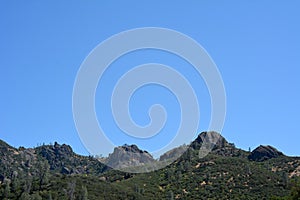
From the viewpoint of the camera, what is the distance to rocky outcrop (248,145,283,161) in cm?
17750

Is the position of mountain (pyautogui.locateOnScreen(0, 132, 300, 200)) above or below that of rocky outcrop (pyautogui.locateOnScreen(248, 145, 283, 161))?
below

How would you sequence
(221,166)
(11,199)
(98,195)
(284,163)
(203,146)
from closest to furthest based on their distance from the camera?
1. (11,199)
2. (98,195)
3. (221,166)
4. (284,163)
5. (203,146)

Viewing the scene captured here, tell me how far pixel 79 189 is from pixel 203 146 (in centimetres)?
7632

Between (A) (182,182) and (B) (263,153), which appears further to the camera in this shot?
(B) (263,153)

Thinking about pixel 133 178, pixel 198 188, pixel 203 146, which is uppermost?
pixel 203 146

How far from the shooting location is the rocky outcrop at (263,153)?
178 meters

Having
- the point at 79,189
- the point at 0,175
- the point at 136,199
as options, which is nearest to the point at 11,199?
the point at 79,189

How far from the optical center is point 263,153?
178750 mm

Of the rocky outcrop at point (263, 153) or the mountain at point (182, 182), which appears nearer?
the mountain at point (182, 182)

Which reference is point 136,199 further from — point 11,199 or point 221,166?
point 221,166

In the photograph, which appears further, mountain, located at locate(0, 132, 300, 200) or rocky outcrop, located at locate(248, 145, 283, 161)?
rocky outcrop, located at locate(248, 145, 283, 161)

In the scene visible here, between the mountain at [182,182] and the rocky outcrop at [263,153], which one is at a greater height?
the rocky outcrop at [263,153]

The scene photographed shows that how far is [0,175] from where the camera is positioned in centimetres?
19112

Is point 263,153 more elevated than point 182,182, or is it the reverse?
point 263,153
